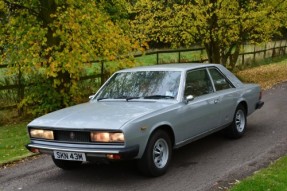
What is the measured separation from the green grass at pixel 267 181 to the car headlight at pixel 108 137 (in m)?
1.46

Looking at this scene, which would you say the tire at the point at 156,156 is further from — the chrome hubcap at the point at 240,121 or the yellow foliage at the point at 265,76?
the yellow foliage at the point at 265,76

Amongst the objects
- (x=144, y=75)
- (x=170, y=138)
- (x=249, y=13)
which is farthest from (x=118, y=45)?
(x=249, y=13)

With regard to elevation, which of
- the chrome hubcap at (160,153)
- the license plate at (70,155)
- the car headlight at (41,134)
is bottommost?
the chrome hubcap at (160,153)

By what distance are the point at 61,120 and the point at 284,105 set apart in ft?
24.6

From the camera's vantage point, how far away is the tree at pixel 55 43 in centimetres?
1038

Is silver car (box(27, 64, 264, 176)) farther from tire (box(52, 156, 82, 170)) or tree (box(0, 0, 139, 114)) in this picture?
tree (box(0, 0, 139, 114))

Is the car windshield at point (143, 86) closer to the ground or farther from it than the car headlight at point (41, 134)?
farther from it

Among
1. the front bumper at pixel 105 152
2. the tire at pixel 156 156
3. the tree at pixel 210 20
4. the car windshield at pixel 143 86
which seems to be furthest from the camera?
the tree at pixel 210 20

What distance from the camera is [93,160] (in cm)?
555

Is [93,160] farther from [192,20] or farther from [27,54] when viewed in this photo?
[192,20]

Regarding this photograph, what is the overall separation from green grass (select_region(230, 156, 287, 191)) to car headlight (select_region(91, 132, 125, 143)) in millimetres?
1463

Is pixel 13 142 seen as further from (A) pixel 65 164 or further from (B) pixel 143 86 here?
(B) pixel 143 86

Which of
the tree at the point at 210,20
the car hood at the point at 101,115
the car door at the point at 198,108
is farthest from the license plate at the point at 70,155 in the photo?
the tree at the point at 210,20

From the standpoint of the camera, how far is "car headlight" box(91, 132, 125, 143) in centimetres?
544
